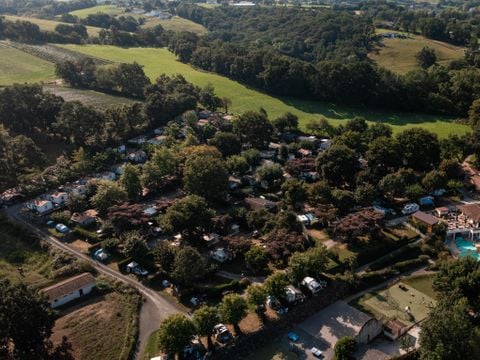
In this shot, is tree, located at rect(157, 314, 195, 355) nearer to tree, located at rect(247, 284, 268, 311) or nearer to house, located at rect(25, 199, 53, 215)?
tree, located at rect(247, 284, 268, 311)

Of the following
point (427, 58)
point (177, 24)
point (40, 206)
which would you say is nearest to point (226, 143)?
point (40, 206)

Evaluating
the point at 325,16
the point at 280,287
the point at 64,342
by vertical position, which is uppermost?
the point at 325,16

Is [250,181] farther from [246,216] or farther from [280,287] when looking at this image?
[280,287]

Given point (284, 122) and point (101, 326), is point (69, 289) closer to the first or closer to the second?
point (101, 326)

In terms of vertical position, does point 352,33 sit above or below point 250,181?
above

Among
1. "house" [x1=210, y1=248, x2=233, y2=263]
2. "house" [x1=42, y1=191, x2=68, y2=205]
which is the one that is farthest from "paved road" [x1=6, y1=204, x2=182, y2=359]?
"house" [x1=42, y1=191, x2=68, y2=205]

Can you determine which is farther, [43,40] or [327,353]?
[43,40]

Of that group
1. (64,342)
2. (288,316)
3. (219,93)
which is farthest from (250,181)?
(219,93)

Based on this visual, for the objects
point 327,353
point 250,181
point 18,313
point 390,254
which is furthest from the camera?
point 250,181
